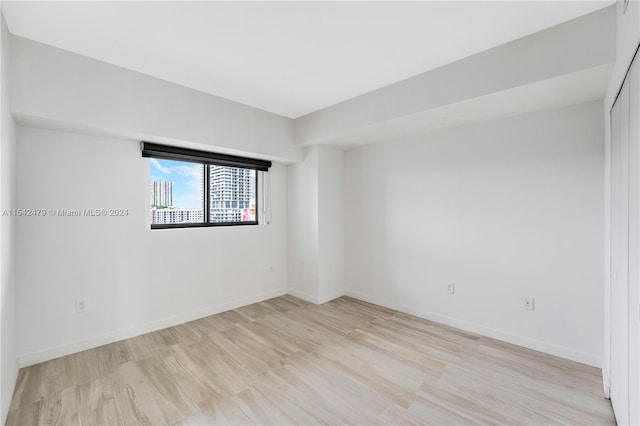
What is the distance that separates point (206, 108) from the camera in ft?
10.3

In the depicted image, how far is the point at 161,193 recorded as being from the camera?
3.28 meters

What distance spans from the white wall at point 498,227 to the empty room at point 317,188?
2 cm

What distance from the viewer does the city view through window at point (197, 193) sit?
326 centimetres

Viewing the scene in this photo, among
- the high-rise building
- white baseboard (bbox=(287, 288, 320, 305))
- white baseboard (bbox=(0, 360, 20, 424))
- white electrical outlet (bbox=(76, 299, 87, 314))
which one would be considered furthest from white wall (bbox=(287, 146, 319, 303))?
white baseboard (bbox=(0, 360, 20, 424))

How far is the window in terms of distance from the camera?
322 cm

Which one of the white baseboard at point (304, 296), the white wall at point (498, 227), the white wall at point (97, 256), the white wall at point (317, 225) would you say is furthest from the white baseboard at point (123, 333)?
the white wall at point (498, 227)

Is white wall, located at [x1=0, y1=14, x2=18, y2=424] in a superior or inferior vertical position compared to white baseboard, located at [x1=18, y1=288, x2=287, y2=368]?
superior

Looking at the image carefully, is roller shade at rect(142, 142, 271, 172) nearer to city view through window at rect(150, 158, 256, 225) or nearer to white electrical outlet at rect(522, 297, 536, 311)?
city view through window at rect(150, 158, 256, 225)

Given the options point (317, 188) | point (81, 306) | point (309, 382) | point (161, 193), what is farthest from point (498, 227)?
point (81, 306)

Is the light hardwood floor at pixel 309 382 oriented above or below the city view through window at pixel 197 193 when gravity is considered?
below

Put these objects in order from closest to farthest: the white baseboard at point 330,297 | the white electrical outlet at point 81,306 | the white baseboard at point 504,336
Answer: the white baseboard at point 504,336, the white electrical outlet at point 81,306, the white baseboard at point 330,297

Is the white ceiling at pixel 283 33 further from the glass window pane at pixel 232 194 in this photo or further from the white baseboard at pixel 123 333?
the white baseboard at pixel 123 333

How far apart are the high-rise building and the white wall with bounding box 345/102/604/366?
2.52 metres

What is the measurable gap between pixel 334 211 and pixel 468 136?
1976mm
